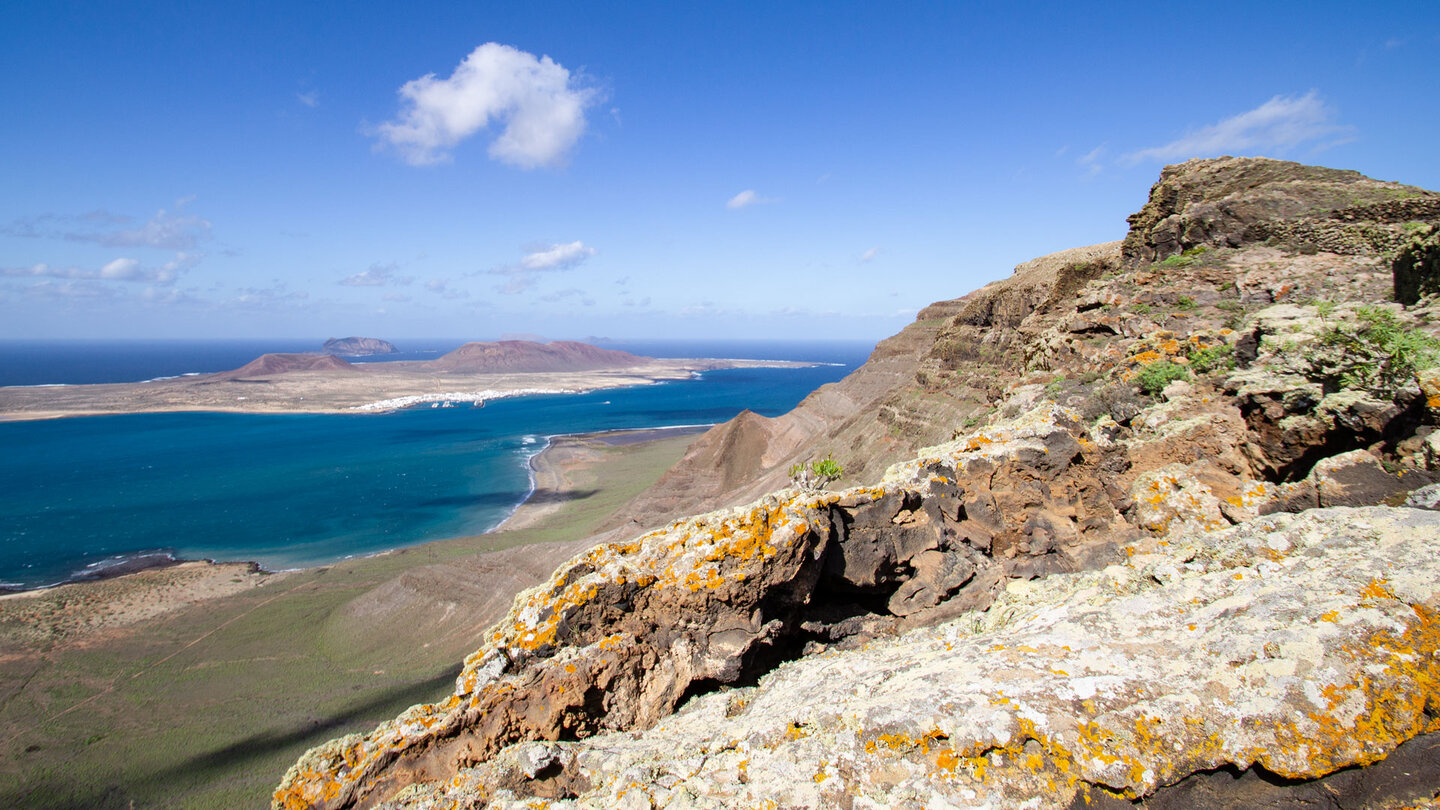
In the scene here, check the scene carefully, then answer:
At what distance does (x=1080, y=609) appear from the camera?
473cm

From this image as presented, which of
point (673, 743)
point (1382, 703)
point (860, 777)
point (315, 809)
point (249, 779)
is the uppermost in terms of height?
point (1382, 703)

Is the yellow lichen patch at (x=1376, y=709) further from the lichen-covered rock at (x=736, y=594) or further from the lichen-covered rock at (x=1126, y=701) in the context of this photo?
the lichen-covered rock at (x=736, y=594)

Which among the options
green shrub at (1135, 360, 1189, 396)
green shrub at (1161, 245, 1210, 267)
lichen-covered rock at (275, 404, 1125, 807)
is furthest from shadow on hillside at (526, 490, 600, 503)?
green shrub at (1135, 360, 1189, 396)

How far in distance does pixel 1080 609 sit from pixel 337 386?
5732 inches

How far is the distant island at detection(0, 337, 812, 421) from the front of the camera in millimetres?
97075

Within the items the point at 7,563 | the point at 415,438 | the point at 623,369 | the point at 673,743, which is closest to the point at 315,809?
the point at 673,743

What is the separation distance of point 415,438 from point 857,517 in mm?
76322

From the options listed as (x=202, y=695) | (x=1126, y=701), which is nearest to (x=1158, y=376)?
(x=1126, y=701)

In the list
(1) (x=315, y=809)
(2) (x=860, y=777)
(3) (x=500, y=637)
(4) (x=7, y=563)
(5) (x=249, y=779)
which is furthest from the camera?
(4) (x=7, y=563)

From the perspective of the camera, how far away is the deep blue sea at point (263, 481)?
35594mm

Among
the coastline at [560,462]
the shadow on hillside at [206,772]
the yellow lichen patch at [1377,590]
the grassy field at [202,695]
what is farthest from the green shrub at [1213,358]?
the coastline at [560,462]

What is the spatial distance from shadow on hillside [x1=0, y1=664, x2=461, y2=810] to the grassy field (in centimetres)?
3

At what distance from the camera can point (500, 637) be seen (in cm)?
577

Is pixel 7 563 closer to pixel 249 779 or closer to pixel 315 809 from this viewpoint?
pixel 249 779
